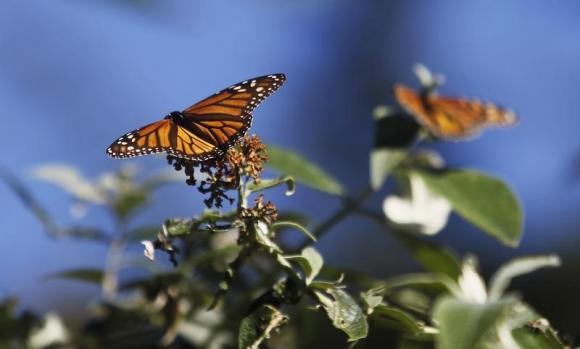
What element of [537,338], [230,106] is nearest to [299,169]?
[230,106]

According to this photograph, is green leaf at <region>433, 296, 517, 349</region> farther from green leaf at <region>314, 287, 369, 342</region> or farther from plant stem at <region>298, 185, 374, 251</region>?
plant stem at <region>298, 185, 374, 251</region>

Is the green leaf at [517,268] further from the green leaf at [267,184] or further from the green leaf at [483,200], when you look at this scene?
the green leaf at [267,184]

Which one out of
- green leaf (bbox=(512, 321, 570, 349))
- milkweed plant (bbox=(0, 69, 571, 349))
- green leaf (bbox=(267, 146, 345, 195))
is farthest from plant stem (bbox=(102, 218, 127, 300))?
green leaf (bbox=(512, 321, 570, 349))

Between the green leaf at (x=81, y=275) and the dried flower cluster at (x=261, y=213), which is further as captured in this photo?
the green leaf at (x=81, y=275)

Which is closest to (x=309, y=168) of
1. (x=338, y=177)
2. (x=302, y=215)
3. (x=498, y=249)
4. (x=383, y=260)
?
(x=302, y=215)

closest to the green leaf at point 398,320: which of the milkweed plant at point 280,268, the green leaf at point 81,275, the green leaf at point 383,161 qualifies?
the milkweed plant at point 280,268
